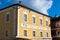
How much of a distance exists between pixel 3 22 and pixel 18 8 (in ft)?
16.2

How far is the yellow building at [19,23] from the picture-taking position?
26844 mm

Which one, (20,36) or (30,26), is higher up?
A: (30,26)

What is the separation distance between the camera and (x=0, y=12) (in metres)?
30.4

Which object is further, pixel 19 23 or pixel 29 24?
pixel 29 24

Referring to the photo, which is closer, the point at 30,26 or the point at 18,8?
the point at 18,8

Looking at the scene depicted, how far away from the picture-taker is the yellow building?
26.8 metres

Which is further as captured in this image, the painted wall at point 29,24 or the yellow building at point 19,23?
the painted wall at point 29,24

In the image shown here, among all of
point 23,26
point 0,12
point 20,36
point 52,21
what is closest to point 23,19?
point 23,26

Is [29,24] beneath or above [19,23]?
beneath

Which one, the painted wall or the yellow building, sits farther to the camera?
the painted wall

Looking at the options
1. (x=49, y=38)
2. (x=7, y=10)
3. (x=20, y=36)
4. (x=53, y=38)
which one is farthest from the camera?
(x=53, y=38)

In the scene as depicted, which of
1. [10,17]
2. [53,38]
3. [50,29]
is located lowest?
[53,38]

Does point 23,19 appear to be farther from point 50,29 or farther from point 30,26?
point 50,29

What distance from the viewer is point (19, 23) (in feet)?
88.3
